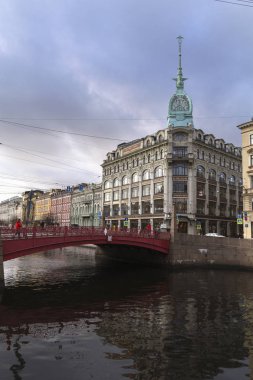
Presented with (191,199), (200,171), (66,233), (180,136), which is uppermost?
(180,136)

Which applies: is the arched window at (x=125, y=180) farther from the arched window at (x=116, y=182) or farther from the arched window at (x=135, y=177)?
the arched window at (x=135, y=177)

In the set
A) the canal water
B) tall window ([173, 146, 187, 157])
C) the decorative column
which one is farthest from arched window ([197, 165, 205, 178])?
the canal water

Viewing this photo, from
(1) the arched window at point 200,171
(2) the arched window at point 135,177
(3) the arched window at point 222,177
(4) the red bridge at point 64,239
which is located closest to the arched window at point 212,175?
(1) the arched window at point 200,171

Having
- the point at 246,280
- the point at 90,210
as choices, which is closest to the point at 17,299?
the point at 246,280

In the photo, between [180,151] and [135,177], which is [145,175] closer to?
[135,177]

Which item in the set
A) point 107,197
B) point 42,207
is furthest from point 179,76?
point 42,207

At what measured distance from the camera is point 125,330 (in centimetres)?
1684

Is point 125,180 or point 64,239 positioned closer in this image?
point 64,239

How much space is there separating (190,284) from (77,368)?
2095 centimetres

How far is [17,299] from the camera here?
24234 millimetres

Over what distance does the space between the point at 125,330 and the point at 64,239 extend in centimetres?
1702

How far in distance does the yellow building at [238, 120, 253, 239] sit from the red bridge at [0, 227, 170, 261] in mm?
14694

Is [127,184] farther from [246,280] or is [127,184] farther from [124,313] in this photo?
[124,313]

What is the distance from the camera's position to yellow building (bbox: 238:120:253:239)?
50750 mm
